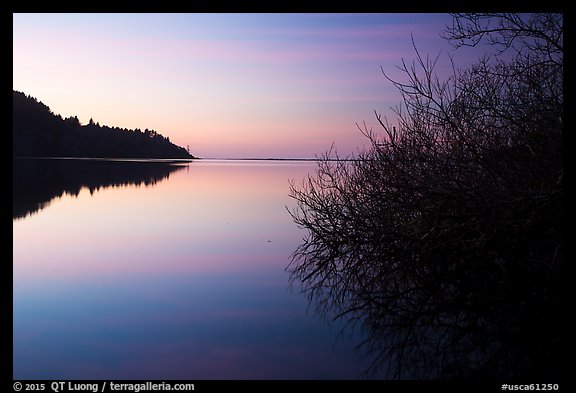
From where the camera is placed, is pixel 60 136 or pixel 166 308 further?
pixel 60 136

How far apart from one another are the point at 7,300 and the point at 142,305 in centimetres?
383

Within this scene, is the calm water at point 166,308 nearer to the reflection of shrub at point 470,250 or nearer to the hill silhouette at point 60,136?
the reflection of shrub at point 470,250

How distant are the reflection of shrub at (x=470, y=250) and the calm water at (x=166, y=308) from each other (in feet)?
2.98

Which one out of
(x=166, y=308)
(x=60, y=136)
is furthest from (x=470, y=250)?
(x=60, y=136)

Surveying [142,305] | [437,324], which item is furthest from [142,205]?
[437,324]

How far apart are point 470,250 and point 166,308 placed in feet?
18.8

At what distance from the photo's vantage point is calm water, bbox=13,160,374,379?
265 inches

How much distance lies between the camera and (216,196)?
33531mm

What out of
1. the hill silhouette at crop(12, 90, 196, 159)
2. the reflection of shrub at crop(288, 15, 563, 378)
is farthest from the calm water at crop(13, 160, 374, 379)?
the hill silhouette at crop(12, 90, 196, 159)

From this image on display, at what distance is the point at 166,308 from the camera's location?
30.4 feet

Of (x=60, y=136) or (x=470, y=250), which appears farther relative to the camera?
(x=60, y=136)

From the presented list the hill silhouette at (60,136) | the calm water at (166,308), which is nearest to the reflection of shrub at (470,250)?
the calm water at (166,308)

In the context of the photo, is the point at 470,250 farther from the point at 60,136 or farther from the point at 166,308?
the point at 60,136

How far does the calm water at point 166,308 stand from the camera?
6.74 meters
